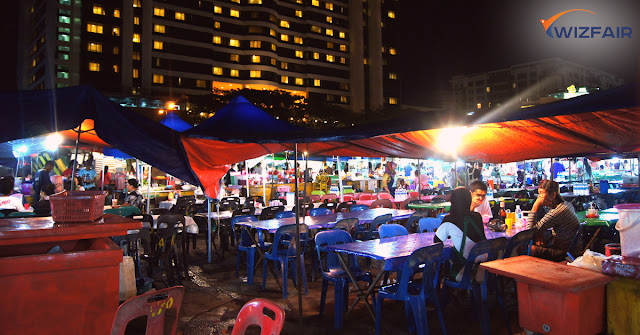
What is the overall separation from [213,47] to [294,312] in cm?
5816

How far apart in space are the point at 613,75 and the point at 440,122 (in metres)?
165

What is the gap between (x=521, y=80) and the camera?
121m

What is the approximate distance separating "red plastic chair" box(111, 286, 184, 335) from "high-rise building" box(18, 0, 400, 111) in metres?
54.0

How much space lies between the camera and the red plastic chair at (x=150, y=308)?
242cm

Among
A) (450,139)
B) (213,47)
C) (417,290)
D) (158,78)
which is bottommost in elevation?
(417,290)

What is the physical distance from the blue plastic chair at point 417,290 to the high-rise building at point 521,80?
11056 centimetres

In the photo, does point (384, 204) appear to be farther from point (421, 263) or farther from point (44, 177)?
point (44, 177)

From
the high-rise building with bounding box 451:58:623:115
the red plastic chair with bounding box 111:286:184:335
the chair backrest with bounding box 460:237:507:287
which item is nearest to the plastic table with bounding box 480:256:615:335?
the chair backrest with bounding box 460:237:507:287

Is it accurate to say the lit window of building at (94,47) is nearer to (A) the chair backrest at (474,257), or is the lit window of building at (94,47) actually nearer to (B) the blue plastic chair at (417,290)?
(B) the blue plastic chair at (417,290)

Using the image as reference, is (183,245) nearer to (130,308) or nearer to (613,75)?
(130,308)

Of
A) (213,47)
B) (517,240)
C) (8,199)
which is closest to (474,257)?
(517,240)

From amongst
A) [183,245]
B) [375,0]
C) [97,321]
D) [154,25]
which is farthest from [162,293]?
[375,0]

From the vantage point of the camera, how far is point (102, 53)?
52.7 metres

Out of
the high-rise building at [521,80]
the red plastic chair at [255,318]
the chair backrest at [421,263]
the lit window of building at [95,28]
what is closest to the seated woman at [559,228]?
the chair backrest at [421,263]
